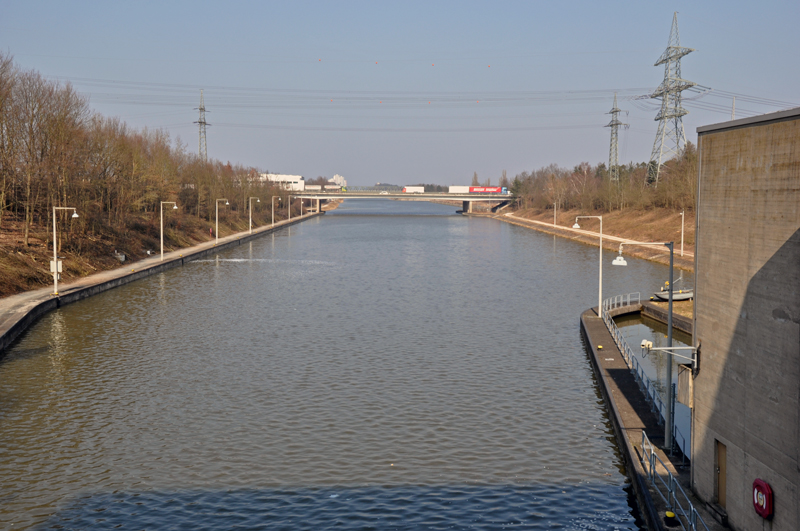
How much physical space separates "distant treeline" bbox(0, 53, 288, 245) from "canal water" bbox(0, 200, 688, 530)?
1320 cm

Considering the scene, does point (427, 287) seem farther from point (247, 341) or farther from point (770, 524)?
point (770, 524)

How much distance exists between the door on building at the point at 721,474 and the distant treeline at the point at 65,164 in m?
45.8

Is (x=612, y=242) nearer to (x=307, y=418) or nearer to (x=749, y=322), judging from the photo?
(x=307, y=418)

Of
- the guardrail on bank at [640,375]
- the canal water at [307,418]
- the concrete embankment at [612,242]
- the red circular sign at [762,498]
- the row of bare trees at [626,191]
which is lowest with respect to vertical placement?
the canal water at [307,418]

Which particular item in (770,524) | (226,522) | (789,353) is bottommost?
(226,522)

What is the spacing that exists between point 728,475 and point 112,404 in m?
17.3

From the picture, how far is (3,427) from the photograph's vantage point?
19781mm

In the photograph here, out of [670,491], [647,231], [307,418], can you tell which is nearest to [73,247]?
[307,418]

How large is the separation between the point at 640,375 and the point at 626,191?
80.1 meters

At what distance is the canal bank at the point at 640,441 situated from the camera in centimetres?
1433

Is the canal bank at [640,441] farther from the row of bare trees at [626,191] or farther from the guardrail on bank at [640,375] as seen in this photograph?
the row of bare trees at [626,191]

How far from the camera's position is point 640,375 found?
2497 centimetres

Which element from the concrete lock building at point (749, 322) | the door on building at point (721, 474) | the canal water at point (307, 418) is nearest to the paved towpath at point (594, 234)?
the concrete lock building at point (749, 322)

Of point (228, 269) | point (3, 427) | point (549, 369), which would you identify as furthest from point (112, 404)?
point (228, 269)
